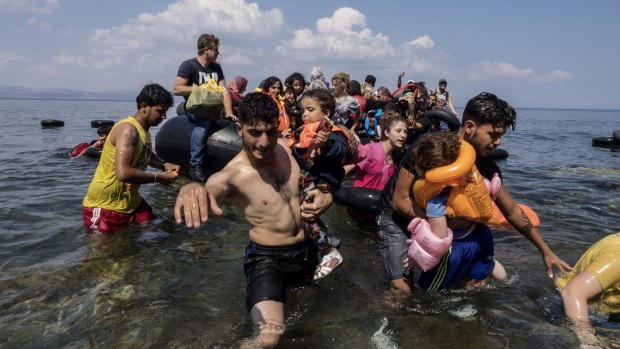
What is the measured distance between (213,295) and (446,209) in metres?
2.29

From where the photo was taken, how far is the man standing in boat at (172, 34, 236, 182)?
291 inches

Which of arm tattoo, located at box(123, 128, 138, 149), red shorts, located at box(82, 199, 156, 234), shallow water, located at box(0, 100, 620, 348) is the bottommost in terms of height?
shallow water, located at box(0, 100, 620, 348)

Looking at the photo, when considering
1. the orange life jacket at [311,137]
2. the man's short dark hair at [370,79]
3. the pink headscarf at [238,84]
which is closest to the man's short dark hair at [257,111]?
the orange life jacket at [311,137]

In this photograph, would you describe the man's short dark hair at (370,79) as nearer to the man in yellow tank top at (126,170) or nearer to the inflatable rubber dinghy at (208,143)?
the inflatable rubber dinghy at (208,143)

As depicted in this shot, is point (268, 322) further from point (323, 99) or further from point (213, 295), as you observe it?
point (323, 99)

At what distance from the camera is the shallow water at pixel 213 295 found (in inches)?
135

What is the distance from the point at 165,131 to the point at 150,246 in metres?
3.34

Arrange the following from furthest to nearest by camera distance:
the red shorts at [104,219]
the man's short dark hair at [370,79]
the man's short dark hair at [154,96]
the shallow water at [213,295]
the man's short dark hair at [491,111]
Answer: the man's short dark hair at [370,79]
the red shorts at [104,219]
the man's short dark hair at [154,96]
the shallow water at [213,295]
the man's short dark hair at [491,111]

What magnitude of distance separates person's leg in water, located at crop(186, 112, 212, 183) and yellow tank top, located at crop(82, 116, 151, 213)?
2.31m

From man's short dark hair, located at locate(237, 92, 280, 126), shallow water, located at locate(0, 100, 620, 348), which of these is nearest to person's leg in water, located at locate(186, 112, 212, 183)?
shallow water, located at locate(0, 100, 620, 348)

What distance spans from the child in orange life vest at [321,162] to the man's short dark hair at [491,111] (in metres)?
1.01

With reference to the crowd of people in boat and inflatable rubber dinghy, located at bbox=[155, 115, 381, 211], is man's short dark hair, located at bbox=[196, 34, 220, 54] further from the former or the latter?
the crowd of people in boat

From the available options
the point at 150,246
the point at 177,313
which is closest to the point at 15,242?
the point at 150,246

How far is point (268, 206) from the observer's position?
3426mm
